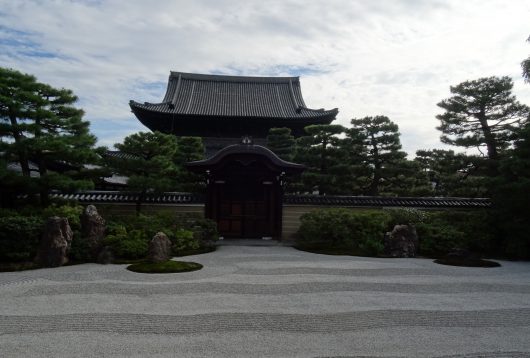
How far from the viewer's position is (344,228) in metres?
13.9

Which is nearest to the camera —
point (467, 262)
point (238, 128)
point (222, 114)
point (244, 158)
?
point (467, 262)

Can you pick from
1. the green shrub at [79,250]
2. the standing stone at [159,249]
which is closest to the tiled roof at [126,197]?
the green shrub at [79,250]

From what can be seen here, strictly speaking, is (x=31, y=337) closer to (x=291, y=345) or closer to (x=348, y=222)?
(x=291, y=345)

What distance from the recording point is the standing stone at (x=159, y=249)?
10.4 metres

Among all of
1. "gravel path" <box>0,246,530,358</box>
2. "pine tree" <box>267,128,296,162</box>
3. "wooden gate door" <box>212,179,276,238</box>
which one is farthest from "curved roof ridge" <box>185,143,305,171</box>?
"gravel path" <box>0,246,530,358</box>

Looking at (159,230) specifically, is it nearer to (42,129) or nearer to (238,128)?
(42,129)

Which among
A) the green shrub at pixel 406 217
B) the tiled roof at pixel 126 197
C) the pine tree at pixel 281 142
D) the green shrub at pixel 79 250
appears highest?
the pine tree at pixel 281 142

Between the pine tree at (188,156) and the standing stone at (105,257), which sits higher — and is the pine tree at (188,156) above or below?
above

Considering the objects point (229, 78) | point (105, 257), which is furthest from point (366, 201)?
point (229, 78)

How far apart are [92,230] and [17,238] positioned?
1.90m

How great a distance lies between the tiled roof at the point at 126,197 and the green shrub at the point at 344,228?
5.19m

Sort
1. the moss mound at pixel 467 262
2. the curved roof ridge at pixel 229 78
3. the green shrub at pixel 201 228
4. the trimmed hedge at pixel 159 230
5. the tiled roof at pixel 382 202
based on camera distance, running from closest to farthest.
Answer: the trimmed hedge at pixel 159 230 < the moss mound at pixel 467 262 < the green shrub at pixel 201 228 < the tiled roof at pixel 382 202 < the curved roof ridge at pixel 229 78

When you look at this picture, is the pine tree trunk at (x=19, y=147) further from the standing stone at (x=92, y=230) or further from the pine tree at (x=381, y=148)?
the pine tree at (x=381, y=148)

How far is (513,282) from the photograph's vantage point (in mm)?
8945
